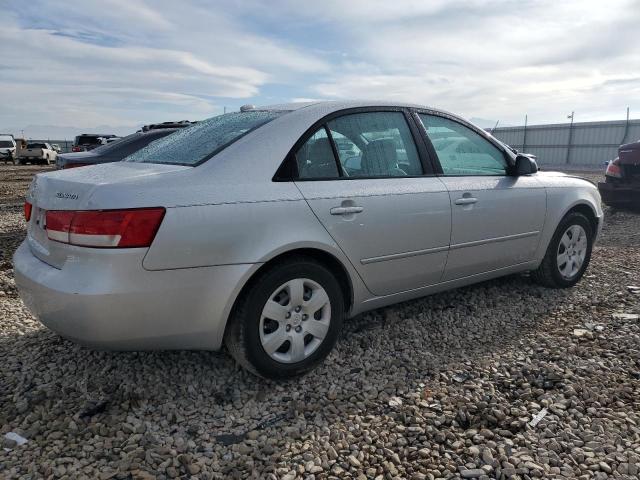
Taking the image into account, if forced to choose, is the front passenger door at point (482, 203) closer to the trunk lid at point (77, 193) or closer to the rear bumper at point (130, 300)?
the rear bumper at point (130, 300)

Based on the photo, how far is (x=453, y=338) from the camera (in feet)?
11.5

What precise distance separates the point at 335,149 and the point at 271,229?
73cm

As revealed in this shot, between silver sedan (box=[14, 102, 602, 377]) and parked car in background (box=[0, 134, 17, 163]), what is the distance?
33.5 metres

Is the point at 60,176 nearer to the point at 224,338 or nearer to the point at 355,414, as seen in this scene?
the point at 224,338

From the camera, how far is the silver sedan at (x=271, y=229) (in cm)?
235

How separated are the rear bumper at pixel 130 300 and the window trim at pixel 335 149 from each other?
1.90ft

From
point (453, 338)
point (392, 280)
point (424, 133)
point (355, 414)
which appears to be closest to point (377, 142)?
point (424, 133)

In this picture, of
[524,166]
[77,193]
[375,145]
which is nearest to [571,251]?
[524,166]

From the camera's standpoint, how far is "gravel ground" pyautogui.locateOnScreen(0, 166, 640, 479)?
224cm

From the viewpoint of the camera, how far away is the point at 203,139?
10.0ft

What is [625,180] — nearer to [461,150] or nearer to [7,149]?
[461,150]

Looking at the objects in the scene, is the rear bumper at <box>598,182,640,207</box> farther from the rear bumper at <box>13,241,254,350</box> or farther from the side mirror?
the rear bumper at <box>13,241,254,350</box>

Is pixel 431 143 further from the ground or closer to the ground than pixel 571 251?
further from the ground

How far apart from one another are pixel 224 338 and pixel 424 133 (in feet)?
6.29
